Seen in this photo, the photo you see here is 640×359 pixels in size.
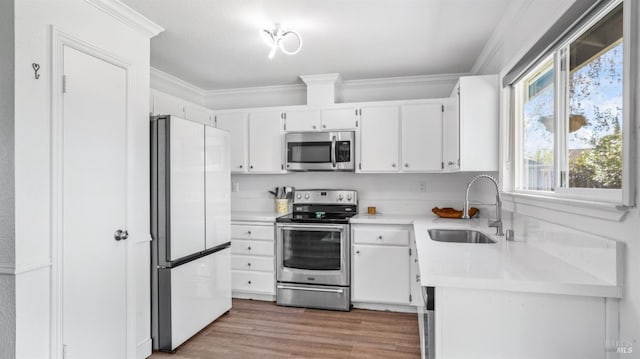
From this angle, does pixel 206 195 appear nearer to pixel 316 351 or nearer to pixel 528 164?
pixel 316 351

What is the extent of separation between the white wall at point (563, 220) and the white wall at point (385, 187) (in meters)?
1.17

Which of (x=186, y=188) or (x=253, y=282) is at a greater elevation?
(x=186, y=188)

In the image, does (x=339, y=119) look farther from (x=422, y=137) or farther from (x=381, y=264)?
(x=381, y=264)

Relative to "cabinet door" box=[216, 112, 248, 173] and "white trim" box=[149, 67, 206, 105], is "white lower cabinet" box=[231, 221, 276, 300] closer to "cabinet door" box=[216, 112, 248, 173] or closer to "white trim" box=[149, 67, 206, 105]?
"cabinet door" box=[216, 112, 248, 173]

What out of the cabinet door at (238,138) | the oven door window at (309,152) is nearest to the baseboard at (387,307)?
the oven door window at (309,152)

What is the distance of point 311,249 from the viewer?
3383 mm

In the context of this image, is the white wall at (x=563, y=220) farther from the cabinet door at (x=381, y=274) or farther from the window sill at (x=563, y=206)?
the cabinet door at (x=381, y=274)

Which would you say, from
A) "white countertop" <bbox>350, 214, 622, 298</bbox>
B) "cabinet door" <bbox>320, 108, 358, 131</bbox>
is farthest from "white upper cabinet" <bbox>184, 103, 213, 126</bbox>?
"white countertop" <bbox>350, 214, 622, 298</bbox>

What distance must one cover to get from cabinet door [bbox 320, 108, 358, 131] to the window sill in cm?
171

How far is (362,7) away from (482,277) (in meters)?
1.82

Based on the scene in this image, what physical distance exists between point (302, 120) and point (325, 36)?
1188 millimetres

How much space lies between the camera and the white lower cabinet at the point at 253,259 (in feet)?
11.5

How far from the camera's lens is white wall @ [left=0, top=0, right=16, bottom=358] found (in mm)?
1598

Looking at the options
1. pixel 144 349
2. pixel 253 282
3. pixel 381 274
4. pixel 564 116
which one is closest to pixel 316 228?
pixel 381 274
